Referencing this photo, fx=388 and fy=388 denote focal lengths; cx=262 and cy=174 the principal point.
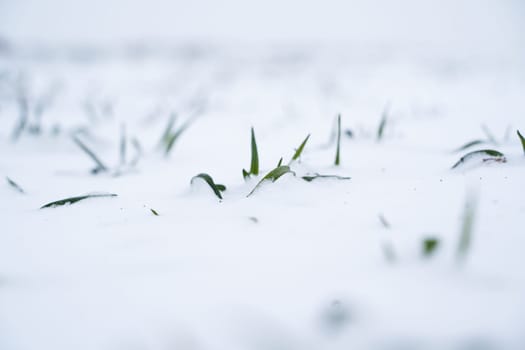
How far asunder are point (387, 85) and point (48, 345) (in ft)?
14.7

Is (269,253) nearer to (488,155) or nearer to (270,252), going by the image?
Answer: (270,252)

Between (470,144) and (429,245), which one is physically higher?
(470,144)

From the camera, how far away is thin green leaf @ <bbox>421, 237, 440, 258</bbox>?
19.4 inches

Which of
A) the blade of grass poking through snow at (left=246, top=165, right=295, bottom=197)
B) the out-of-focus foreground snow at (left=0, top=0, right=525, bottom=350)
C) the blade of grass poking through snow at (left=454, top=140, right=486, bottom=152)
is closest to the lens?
the out-of-focus foreground snow at (left=0, top=0, right=525, bottom=350)

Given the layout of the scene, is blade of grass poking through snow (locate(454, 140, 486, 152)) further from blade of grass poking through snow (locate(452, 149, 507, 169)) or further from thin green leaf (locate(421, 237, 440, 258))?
thin green leaf (locate(421, 237, 440, 258))

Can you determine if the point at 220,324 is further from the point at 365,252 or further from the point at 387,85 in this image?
the point at 387,85

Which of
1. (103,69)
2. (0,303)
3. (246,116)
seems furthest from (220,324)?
(103,69)

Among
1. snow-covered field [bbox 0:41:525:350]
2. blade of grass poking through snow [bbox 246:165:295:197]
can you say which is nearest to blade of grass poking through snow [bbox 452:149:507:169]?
snow-covered field [bbox 0:41:525:350]

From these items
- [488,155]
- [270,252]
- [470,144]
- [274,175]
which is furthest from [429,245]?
[470,144]

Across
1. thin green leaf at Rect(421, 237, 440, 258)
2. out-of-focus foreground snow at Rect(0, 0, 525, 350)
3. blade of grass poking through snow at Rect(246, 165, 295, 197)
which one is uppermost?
blade of grass poking through snow at Rect(246, 165, 295, 197)

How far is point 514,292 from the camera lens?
1.43 ft

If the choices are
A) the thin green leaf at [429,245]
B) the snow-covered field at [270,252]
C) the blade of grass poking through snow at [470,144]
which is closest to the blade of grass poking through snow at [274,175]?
the snow-covered field at [270,252]

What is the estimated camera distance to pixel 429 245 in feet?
1.62

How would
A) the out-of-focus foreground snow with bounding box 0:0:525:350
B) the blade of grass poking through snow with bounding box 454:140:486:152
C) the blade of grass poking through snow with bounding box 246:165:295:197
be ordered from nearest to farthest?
the out-of-focus foreground snow with bounding box 0:0:525:350 < the blade of grass poking through snow with bounding box 246:165:295:197 < the blade of grass poking through snow with bounding box 454:140:486:152
